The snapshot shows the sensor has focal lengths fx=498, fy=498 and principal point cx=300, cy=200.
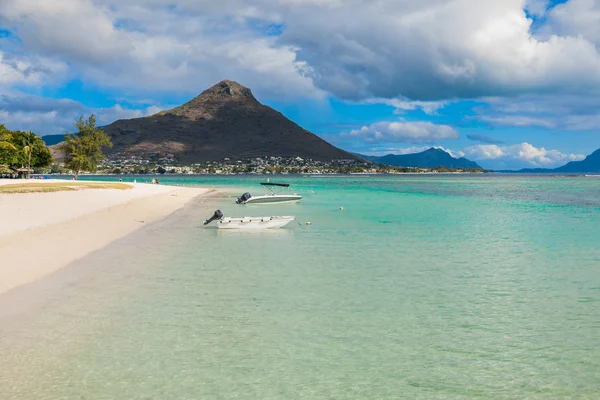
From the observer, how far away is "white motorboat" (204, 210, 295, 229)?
3488cm

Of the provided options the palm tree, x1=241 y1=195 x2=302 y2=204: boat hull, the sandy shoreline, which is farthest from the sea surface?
the palm tree

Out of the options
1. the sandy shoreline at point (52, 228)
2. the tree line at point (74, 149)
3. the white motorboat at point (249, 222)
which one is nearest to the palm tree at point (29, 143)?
the tree line at point (74, 149)

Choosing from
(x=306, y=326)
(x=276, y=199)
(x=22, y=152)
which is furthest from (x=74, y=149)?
(x=306, y=326)

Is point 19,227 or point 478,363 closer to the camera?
point 478,363

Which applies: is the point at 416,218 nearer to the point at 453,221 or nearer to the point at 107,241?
the point at 453,221

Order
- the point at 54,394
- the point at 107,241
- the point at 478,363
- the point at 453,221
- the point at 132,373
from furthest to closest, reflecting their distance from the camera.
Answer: the point at 453,221 → the point at 107,241 → the point at 478,363 → the point at 132,373 → the point at 54,394

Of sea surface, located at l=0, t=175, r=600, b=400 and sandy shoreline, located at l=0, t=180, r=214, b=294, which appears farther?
sandy shoreline, located at l=0, t=180, r=214, b=294

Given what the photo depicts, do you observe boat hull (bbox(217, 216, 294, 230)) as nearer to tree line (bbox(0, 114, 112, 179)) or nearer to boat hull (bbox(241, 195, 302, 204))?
boat hull (bbox(241, 195, 302, 204))

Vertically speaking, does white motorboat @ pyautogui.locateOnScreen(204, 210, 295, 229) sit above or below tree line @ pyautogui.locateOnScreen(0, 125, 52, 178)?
below

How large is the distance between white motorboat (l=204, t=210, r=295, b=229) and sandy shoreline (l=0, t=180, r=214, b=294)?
6.01m

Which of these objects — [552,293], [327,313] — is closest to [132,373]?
[327,313]

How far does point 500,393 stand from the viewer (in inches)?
362

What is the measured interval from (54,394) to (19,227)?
970 inches

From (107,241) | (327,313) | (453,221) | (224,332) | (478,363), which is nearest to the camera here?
(478,363)
